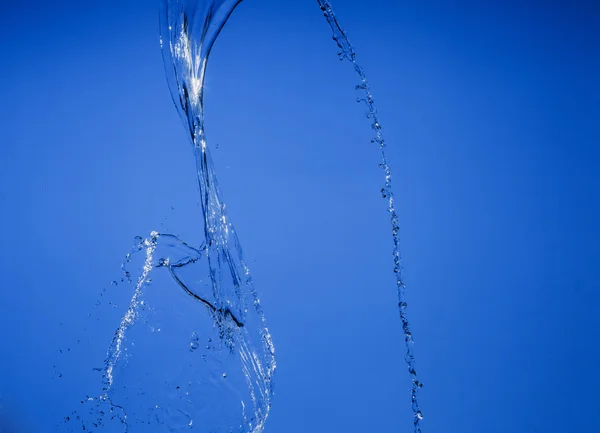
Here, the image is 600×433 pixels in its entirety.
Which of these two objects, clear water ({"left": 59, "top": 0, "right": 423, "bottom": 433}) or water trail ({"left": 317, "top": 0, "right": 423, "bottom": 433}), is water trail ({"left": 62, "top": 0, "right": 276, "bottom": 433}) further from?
water trail ({"left": 317, "top": 0, "right": 423, "bottom": 433})

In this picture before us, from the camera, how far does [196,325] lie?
1.67 meters

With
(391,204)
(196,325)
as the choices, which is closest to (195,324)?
(196,325)

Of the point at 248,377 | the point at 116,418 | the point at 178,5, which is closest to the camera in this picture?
the point at 178,5

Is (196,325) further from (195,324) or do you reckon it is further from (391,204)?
(391,204)

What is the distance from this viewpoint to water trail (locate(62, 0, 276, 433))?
1.32 m

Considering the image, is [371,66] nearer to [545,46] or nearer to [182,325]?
[545,46]

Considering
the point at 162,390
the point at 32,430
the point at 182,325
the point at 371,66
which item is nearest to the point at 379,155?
the point at 371,66

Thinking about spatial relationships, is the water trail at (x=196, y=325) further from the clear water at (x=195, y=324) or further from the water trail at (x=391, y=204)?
the water trail at (x=391, y=204)

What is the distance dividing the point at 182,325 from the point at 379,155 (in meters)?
0.96

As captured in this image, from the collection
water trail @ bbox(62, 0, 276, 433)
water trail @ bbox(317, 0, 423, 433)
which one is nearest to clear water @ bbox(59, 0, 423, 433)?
water trail @ bbox(62, 0, 276, 433)

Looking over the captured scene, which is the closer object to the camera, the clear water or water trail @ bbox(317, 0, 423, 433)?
the clear water

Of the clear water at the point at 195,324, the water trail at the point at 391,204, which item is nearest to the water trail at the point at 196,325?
the clear water at the point at 195,324

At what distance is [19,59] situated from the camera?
7.09 feet

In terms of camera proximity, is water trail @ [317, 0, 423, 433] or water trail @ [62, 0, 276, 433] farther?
water trail @ [317, 0, 423, 433]
